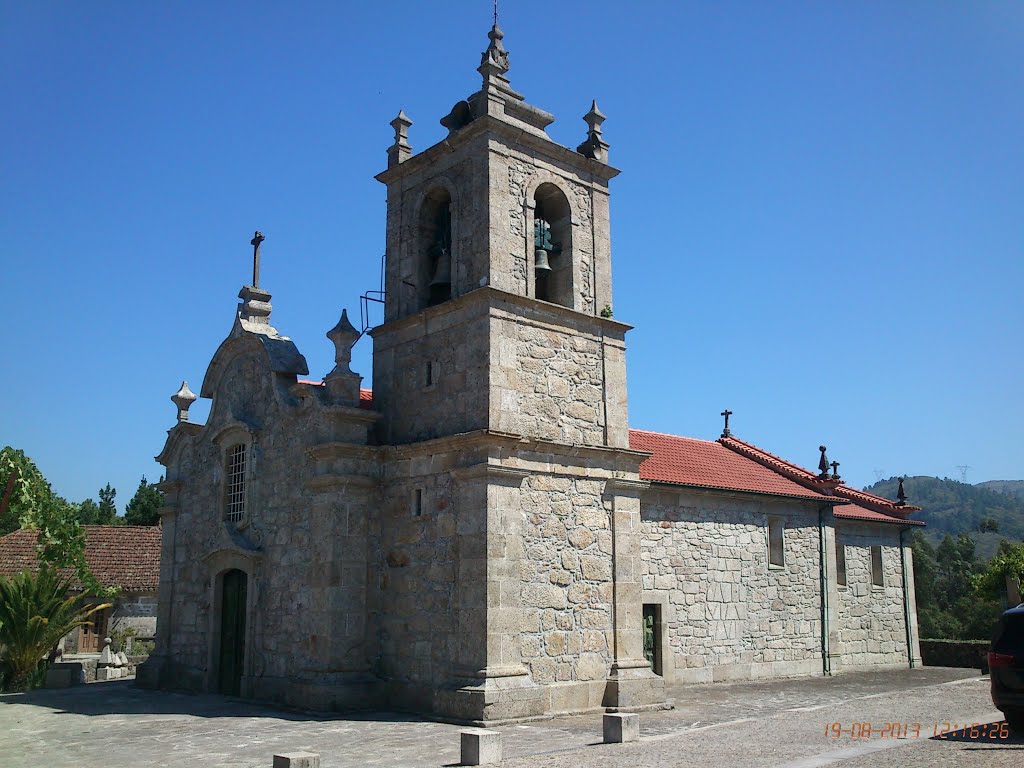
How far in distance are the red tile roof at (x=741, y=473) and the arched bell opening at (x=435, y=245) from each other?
18.6ft

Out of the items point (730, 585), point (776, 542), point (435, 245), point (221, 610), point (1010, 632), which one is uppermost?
point (435, 245)

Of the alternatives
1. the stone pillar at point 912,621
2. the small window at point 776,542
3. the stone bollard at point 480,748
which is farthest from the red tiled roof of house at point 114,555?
the stone pillar at point 912,621

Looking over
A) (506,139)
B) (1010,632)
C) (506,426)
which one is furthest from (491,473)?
(1010,632)

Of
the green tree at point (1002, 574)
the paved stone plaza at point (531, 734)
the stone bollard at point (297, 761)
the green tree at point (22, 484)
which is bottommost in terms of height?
the paved stone plaza at point (531, 734)

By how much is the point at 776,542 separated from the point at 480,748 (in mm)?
13135

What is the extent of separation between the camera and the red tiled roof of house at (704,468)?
1928cm

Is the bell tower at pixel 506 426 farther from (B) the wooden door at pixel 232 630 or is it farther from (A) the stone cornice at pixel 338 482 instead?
(B) the wooden door at pixel 232 630

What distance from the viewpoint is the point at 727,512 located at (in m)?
20.0

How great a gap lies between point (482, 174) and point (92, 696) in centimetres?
1299

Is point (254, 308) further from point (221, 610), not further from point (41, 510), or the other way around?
point (221, 610)

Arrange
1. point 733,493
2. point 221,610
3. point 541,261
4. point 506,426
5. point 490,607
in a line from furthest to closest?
point 733,493
point 221,610
point 541,261
point 506,426
point 490,607

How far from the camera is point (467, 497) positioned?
14.1 m

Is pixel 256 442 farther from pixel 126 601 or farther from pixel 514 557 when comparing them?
pixel 126 601

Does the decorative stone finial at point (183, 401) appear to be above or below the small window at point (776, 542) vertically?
above
